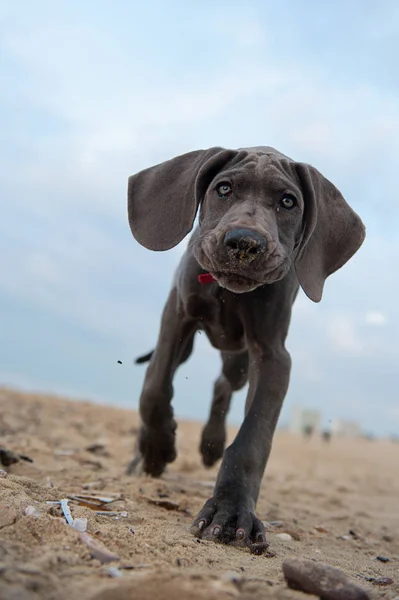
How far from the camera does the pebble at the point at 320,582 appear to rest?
2305 mm

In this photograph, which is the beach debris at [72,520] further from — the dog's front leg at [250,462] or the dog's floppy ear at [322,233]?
the dog's floppy ear at [322,233]

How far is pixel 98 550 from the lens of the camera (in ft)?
7.95

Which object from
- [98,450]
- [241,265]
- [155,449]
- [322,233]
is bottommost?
[98,450]

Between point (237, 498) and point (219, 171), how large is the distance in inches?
72.7

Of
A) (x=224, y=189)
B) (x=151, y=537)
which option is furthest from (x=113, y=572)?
(x=224, y=189)

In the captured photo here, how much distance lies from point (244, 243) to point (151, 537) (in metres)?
1.38

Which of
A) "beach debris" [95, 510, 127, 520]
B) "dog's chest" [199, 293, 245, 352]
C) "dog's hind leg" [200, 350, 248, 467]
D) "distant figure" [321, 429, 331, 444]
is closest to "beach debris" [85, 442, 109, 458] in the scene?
"dog's hind leg" [200, 350, 248, 467]

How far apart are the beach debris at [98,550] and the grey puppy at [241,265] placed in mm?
1038

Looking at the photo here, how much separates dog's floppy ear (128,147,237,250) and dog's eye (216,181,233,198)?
0.72 feet

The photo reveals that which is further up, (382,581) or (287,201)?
(287,201)

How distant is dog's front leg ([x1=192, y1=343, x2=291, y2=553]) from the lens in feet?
11.5

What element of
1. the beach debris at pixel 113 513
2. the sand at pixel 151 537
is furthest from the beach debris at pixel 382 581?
the beach debris at pixel 113 513

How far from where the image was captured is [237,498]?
3.69m

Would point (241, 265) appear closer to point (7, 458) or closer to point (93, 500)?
point (93, 500)
